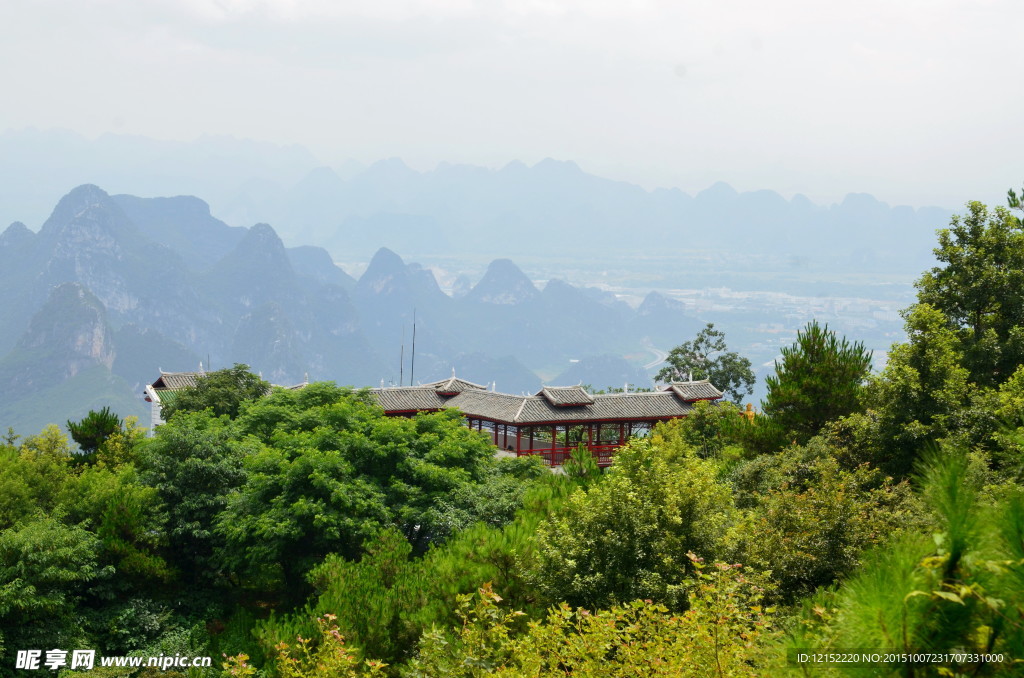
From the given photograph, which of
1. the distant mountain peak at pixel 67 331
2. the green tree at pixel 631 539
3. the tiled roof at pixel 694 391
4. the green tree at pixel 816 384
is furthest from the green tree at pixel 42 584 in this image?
the distant mountain peak at pixel 67 331

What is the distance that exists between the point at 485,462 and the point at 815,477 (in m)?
8.41

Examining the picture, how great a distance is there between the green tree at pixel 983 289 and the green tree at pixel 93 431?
65.0 ft

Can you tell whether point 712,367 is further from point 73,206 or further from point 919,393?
point 73,206

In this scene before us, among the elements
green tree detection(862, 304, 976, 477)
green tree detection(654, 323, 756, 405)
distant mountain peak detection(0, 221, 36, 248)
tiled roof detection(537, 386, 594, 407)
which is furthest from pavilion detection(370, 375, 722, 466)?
distant mountain peak detection(0, 221, 36, 248)

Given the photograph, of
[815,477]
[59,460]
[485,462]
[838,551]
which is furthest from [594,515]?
[59,460]

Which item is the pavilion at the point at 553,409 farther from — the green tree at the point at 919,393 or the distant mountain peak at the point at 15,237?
the distant mountain peak at the point at 15,237

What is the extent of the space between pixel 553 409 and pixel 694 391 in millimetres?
6250

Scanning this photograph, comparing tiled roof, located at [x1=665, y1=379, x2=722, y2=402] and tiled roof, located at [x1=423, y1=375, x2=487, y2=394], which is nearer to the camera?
tiled roof, located at [x1=665, y1=379, x2=722, y2=402]

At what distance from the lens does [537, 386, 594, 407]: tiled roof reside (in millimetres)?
31844

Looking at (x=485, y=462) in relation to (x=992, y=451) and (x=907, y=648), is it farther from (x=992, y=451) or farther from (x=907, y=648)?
(x=907, y=648)

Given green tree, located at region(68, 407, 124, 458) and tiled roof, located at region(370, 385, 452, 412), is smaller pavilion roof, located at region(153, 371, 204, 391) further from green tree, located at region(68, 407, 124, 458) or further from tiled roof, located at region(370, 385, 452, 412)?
green tree, located at region(68, 407, 124, 458)

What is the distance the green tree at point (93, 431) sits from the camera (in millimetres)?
22597

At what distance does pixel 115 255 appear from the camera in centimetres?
17875

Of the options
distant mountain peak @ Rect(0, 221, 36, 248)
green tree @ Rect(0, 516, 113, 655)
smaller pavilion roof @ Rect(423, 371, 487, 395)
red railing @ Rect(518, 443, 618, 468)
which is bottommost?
green tree @ Rect(0, 516, 113, 655)
